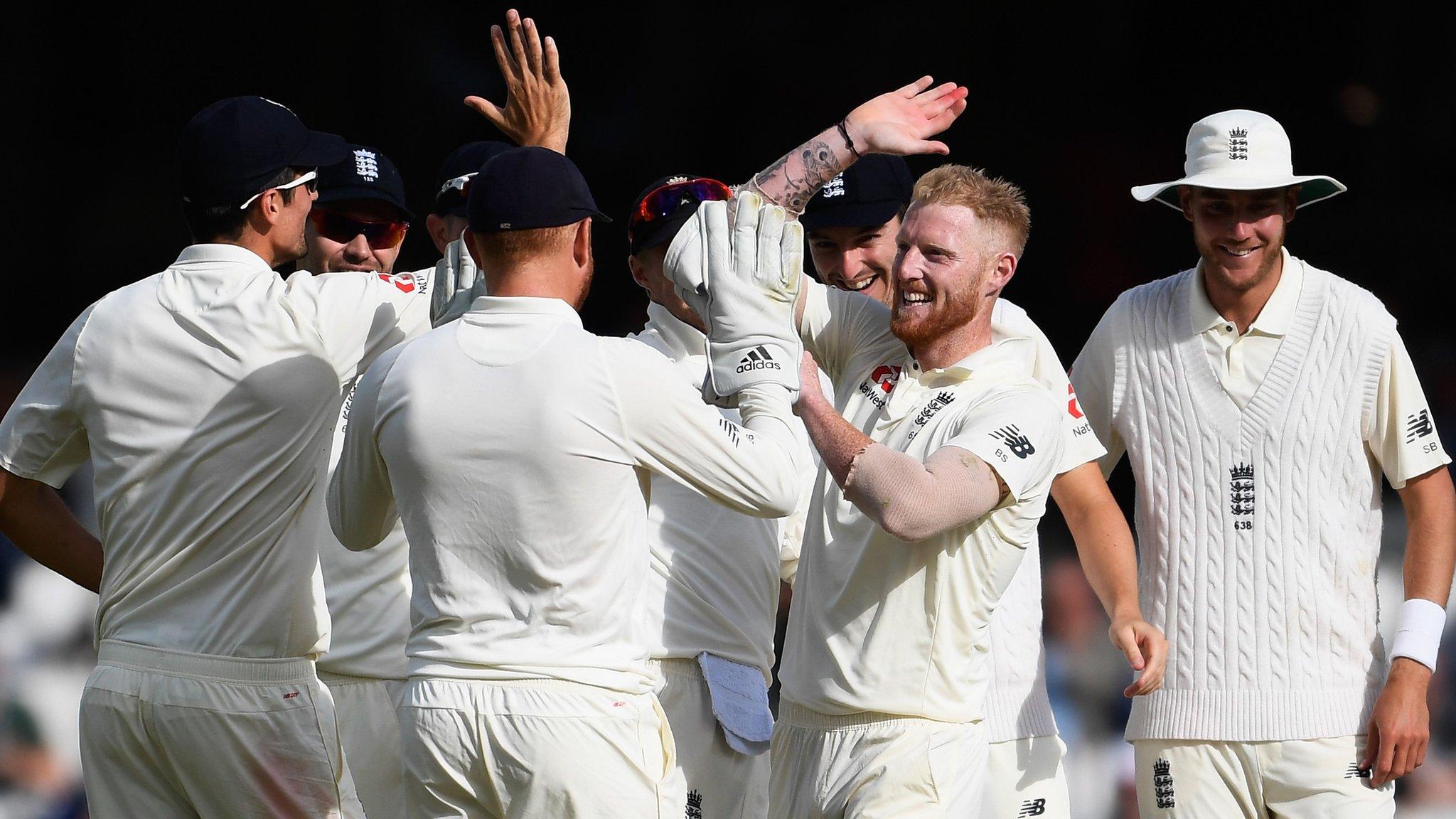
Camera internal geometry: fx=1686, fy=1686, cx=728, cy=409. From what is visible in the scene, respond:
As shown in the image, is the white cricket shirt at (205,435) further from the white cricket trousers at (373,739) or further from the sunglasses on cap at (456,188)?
the sunglasses on cap at (456,188)

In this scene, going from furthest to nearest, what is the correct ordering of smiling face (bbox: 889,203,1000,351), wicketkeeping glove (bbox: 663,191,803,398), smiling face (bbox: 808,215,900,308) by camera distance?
smiling face (bbox: 808,215,900,308) < smiling face (bbox: 889,203,1000,351) < wicketkeeping glove (bbox: 663,191,803,398)

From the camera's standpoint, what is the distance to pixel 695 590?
333 cm

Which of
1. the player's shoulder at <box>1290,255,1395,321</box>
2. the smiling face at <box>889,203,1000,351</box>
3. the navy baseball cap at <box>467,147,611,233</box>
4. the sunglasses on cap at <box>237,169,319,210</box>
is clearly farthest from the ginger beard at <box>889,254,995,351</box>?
the sunglasses on cap at <box>237,169,319,210</box>

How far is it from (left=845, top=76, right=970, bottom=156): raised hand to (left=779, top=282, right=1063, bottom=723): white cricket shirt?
41cm

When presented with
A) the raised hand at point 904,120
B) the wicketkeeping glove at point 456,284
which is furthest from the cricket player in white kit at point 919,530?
the wicketkeeping glove at point 456,284

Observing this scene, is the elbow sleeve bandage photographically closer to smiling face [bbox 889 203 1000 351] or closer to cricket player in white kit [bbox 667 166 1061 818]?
cricket player in white kit [bbox 667 166 1061 818]

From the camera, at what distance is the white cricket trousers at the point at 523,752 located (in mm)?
2500

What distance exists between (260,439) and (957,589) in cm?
123

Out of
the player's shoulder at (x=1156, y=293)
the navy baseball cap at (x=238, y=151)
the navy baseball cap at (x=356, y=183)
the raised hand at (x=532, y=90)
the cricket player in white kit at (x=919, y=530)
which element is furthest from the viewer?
the navy baseball cap at (x=356, y=183)

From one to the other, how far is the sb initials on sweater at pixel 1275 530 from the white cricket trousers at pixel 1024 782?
0.67 ft

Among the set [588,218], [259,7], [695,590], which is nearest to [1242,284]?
[695,590]

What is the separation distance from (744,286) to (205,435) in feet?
3.16

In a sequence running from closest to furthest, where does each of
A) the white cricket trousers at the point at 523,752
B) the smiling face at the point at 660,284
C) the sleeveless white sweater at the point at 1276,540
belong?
the white cricket trousers at the point at 523,752, the sleeveless white sweater at the point at 1276,540, the smiling face at the point at 660,284

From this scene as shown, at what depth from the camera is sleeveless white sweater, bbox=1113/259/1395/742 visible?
3.33 m
